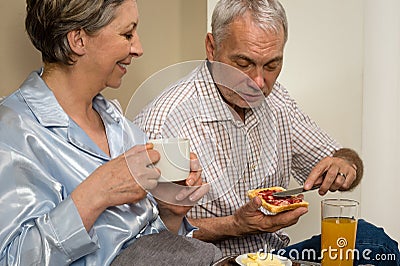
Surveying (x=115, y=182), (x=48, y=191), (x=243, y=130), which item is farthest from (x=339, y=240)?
(x=48, y=191)

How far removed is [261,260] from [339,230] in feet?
0.72

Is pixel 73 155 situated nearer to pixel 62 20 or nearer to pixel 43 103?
pixel 43 103

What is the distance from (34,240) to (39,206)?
0.24ft

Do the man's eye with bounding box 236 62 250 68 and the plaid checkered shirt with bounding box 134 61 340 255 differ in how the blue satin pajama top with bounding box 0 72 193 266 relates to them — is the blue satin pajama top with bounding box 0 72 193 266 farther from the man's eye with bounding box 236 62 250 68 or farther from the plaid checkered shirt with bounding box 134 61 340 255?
the man's eye with bounding box 236 62 250 68

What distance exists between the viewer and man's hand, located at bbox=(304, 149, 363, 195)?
180cm

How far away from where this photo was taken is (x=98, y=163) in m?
1.44

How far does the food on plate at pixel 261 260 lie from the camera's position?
4.49ft

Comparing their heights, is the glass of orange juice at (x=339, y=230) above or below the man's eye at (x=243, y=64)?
below

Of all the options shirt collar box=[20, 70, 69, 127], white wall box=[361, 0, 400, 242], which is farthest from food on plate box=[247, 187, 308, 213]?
white wall box=[361, 0, 400, 242]

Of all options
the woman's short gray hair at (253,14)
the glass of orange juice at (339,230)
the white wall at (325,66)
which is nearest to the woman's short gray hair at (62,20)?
the woman's short gray hair at (253,14)

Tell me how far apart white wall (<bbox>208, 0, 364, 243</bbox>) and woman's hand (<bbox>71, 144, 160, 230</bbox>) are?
4.47 ft

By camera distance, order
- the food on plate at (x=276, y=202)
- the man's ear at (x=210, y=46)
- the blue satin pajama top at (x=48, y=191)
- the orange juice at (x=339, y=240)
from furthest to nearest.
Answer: the man's ear at (x=210, y=46), the food on plate at (x=276, y=202), the orange juice at (x=339, y=240), the blue satin pajama top at (x=48, y=191)

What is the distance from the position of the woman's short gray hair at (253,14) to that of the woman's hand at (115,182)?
701 millimetres

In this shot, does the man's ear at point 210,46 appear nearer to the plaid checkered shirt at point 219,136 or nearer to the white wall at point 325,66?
the plaid checkered shirt at point 219,136
